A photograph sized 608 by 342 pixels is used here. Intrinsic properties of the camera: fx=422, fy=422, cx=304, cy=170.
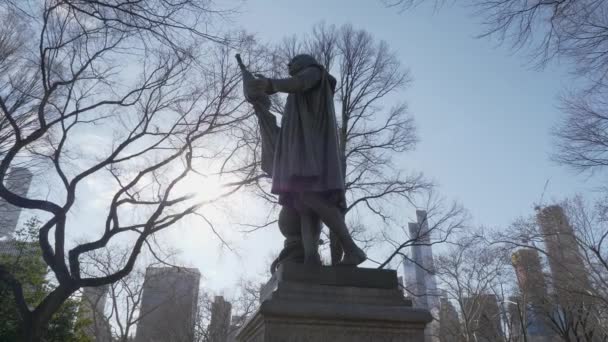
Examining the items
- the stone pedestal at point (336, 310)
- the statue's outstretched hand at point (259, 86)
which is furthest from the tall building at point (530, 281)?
the statue's outstretched hand at point (259, 86)

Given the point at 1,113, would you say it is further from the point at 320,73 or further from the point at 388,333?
the point at 388,333

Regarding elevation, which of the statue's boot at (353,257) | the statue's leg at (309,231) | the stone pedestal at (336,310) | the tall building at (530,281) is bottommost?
the stone pedestal at (336,310)

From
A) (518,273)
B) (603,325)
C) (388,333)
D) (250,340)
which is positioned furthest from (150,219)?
(603,325)

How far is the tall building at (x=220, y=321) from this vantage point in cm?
3384

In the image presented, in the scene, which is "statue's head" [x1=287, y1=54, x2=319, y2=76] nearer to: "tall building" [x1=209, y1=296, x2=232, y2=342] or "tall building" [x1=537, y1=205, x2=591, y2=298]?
"tall building" [x1=537, y1=205, x2=591, y2=298]

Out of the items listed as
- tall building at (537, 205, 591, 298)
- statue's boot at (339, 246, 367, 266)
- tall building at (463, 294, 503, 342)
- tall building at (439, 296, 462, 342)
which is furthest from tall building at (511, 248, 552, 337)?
statue's boot at (339, 246, 367, 266)

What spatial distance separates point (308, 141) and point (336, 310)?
1718mm

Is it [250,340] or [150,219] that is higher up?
[150,219]

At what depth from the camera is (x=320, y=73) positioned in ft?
15.2

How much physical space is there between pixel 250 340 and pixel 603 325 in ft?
99.1

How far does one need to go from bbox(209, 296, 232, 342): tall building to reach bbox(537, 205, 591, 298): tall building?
24052 millimetres

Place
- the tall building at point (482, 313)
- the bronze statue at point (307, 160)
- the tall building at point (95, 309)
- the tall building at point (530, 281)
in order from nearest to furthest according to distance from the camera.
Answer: the bronze statue at point (307, 160), the tall building at point (530, 281), the tall building at point (95, 309), the tall building at point (482, 313)

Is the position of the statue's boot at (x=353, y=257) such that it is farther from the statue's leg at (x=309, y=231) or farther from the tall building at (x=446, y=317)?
the tall building at (x=446, y=317)

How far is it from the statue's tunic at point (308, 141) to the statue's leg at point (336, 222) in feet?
0.33
